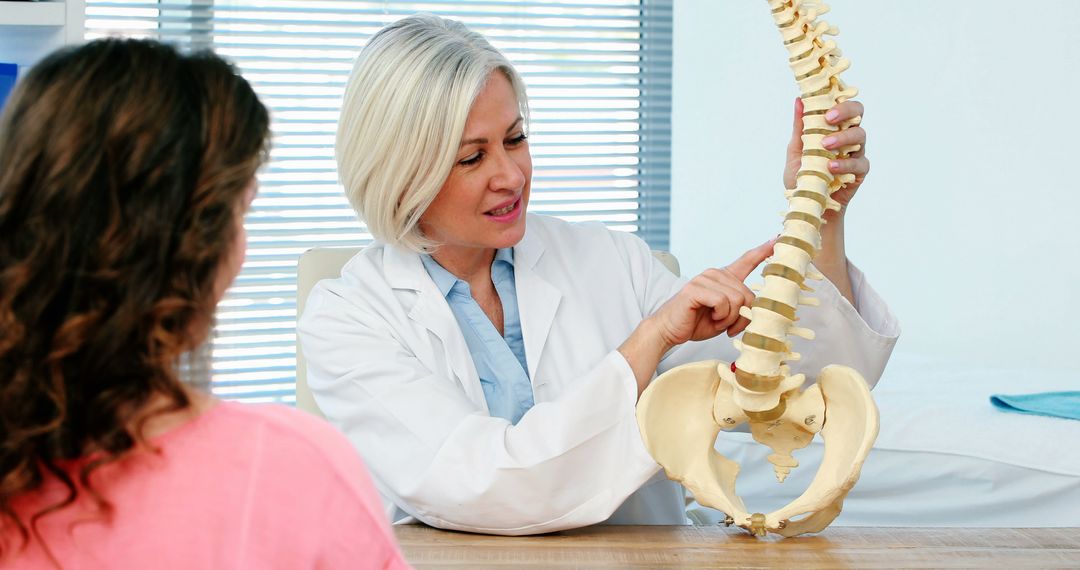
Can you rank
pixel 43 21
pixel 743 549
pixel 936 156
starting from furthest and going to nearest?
pixel 936 156, pixel 43 21, pixel 743 549

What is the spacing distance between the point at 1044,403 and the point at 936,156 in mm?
1364

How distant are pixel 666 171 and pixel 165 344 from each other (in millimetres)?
3645

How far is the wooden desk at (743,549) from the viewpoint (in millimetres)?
1050

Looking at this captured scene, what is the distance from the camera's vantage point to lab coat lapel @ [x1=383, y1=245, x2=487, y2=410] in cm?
147

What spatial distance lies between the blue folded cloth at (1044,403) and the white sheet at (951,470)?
2 cm

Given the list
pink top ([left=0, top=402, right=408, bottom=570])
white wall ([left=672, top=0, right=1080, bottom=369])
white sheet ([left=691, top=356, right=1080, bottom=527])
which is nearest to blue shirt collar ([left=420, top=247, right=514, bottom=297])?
white sheet ([left=691, top=356, right=1080, bottom=527])

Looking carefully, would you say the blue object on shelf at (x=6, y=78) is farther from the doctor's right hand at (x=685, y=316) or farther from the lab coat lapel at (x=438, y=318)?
the doctor's right hand at (x=685, y=316)

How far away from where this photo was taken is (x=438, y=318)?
1497 millimetres

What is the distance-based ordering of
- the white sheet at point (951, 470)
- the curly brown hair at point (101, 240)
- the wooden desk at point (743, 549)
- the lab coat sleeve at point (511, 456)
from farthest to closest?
the white sheet at point (951, 470), the lab coat sleeve at point (511, 456), the wooden desk at point (743, 549), the curly brown hair at point (101, 240)

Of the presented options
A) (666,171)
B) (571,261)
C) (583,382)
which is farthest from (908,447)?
(666,171)

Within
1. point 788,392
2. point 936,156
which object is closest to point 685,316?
point 788,392

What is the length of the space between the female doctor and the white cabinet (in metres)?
0.35

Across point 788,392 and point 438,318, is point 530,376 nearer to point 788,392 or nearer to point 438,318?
point 438,318

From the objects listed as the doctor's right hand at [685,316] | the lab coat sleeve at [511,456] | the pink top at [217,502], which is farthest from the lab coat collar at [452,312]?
the pink top at [217,502]
